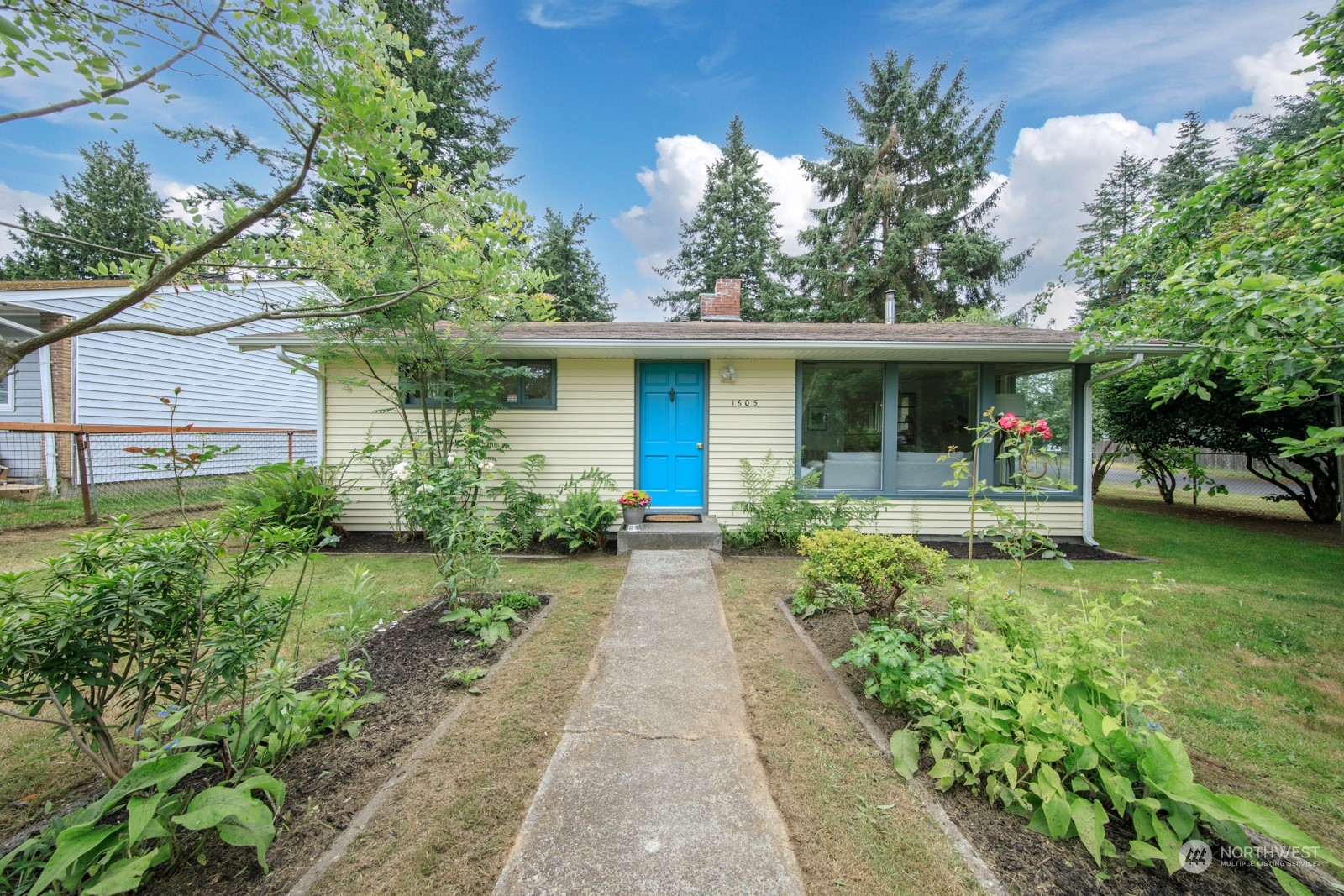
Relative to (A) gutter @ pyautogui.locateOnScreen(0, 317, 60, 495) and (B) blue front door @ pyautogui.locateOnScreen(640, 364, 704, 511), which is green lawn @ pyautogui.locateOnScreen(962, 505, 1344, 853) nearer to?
(B) blue front door @ pyautogui.locateOnScreen(640, 364, 704, 511)

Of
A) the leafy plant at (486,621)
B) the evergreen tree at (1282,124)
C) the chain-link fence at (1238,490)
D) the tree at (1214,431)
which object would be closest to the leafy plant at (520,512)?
the leafy plant at (486,621)

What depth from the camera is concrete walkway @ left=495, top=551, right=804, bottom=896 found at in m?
1.51

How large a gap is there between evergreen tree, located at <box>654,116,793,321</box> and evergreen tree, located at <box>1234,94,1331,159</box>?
48.5 feet

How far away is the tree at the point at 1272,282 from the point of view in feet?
8.83

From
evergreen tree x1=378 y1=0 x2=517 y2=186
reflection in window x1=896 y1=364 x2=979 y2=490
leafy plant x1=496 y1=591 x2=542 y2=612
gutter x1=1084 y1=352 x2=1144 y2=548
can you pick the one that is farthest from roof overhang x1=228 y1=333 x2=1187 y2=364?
evergreen tree x1=378 y1=0 x2=517 y2=186

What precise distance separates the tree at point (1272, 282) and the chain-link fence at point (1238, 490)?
712 centimetres

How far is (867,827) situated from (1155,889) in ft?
2.82

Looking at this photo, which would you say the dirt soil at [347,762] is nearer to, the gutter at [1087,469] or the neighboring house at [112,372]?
the neighboring house at [112,372]

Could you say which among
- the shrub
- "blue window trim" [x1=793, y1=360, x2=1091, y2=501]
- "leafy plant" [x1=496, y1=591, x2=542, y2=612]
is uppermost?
"blue window trim" [x1=793, y1=360, x2=1091, y2=501]

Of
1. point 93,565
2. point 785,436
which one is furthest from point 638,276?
point 93,565

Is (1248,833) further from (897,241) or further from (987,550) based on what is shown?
(897,241)

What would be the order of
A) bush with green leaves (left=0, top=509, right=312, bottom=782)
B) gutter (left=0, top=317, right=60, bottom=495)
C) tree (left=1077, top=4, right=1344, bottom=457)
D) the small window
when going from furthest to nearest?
gutter (left=0, top=317, right=60, bottom=495) → the small window → tree (left=1077, top=4, right=1344, bottom=457) → bush with green leaves (left=0, top=509, right=312, bottom=782)

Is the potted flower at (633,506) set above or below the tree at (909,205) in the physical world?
below

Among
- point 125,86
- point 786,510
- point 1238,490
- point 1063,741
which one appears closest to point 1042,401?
point 786,510
